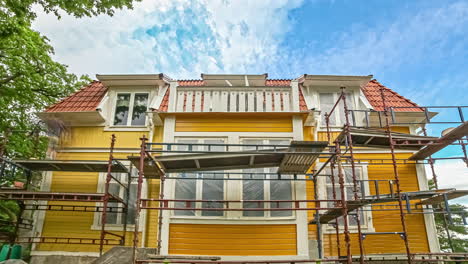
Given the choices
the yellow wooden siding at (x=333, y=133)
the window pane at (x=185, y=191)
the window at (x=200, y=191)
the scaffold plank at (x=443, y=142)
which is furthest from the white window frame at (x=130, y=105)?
the scaffold plank at (x=443, y=142)

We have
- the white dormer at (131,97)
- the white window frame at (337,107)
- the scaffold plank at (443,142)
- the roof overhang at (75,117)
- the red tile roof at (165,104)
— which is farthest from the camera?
the white dormer at (131,97)

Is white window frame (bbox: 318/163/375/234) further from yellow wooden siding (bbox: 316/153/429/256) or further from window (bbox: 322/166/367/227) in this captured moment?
yellow wooden siding (bbox: 316/153/429/256)

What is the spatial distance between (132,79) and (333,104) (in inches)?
318

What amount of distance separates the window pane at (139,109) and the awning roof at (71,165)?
215 centimetres

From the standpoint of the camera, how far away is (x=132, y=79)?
1180 centimetres

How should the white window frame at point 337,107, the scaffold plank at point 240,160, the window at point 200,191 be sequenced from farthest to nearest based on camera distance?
1. the white window frame at point 337,107
2. the window at point 200,191
3. the scaffold plank at point 240,160

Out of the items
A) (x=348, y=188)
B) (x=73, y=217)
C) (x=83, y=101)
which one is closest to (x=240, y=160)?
(x=348, y=188)

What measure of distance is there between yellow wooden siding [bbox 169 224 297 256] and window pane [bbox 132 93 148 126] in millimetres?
4315

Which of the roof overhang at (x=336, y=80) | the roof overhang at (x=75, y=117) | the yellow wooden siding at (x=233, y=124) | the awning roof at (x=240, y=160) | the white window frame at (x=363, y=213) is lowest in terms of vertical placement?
the white window frame at (x=363, y=213)

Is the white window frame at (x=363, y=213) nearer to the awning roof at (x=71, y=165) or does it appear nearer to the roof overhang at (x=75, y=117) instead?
the awning roof at (x=71, y=165)

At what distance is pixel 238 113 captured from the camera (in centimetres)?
1062

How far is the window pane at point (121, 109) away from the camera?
11648 mm

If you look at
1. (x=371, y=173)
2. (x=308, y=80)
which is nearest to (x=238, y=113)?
(x=308, y=80)

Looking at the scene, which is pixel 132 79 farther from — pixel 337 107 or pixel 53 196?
pixel 337 107
